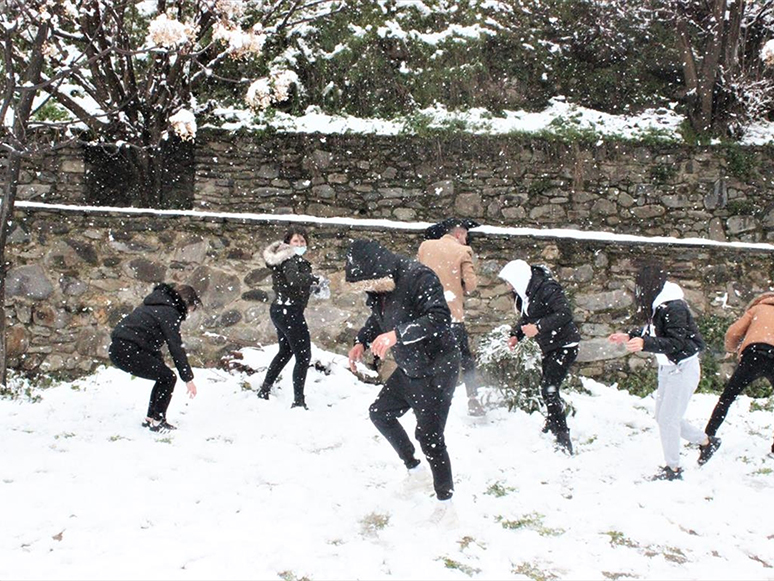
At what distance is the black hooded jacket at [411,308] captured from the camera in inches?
136

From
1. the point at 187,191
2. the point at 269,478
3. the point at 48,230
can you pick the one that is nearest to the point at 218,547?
the point at 269,478

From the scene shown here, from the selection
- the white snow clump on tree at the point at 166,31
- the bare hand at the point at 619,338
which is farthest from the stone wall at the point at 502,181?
the bare hand at the point at 619,338

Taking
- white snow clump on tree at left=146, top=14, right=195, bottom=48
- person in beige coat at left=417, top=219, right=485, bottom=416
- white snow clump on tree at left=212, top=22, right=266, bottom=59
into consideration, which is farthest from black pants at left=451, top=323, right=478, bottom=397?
white snow clump on tree at left=146, top=14, right=195, bottom=48

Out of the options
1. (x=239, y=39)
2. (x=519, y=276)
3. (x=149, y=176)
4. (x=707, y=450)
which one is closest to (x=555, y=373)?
(x=519, y=276)

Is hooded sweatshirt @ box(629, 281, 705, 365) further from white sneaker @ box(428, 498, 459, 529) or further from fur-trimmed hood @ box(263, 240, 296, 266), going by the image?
fur-trimmed hood @ box(263, 240, 296, 266)

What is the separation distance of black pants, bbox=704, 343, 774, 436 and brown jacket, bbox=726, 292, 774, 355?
2.0 inches

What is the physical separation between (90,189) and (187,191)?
1.30 metres

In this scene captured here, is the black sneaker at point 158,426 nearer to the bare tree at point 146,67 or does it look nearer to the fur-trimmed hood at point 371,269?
the fur-trimmed hood at point 371,269

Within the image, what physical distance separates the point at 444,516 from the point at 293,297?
253cm

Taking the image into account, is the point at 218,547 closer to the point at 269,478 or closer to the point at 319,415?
the point at 269,478

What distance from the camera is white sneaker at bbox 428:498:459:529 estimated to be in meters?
3.58

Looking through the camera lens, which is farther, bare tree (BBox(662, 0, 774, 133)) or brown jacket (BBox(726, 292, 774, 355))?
bare tree (BBox(662, 0, 774, 133))

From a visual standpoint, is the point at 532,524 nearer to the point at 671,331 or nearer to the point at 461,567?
the point at 461,567

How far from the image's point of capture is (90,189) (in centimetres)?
929
